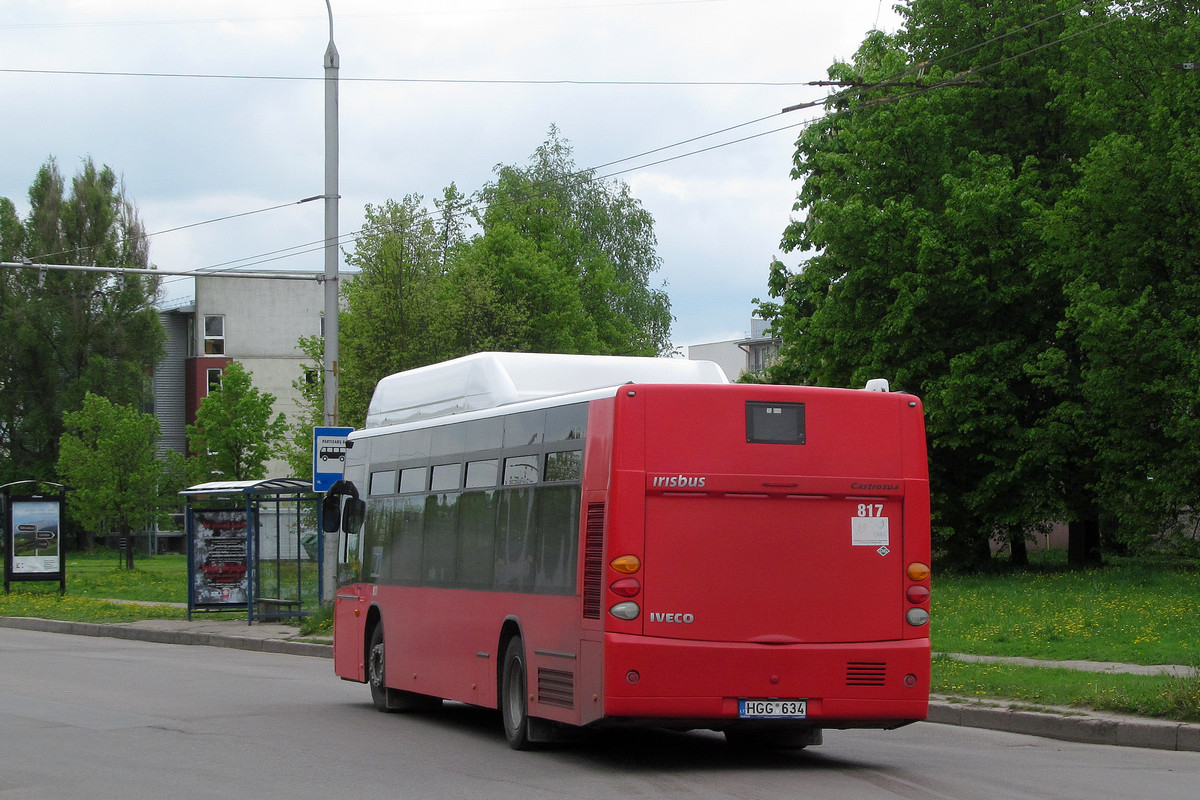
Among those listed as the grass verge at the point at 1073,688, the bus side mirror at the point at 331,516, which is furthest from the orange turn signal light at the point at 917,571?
the bus side mirror at the point at 331,516

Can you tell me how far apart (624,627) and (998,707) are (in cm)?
515

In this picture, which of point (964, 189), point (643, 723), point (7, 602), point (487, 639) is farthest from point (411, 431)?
point (7, 602)

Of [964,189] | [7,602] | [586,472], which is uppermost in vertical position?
[964,189]

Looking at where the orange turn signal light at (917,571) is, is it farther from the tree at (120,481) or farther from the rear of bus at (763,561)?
the tree at (120,481)

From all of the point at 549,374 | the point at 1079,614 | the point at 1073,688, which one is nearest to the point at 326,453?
the point at 549,374

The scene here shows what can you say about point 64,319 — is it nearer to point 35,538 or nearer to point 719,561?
point 35,538

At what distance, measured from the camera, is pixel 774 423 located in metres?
10.7

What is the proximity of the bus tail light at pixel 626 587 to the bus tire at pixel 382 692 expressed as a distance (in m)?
5.42

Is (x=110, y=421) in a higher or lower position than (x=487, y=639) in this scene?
higher

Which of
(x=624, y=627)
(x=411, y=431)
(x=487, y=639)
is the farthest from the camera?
(x=411, y=431)

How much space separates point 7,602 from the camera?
1426 inches

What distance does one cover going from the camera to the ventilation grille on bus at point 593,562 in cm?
1040

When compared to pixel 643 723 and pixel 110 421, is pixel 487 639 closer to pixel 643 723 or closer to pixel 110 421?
pixel 643 723

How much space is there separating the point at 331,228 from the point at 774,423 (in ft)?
50.7
